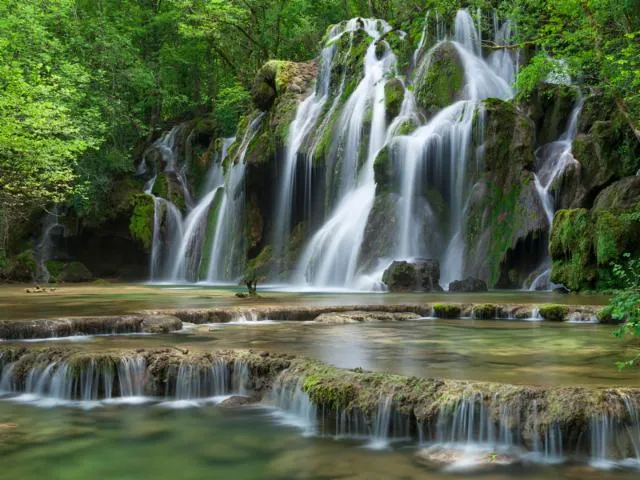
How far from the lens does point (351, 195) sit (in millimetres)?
24859

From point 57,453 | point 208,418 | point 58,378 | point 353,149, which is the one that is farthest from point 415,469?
point 353,149

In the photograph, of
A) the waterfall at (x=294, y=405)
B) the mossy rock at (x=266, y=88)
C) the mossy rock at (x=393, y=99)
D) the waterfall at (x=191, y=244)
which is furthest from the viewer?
the mossy rock at (x=266, y=88)

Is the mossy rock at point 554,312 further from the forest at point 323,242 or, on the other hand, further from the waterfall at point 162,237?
the waterfall at point 162,237

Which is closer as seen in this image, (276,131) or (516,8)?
(516,8)

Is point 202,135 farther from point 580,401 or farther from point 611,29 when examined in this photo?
point 580,401

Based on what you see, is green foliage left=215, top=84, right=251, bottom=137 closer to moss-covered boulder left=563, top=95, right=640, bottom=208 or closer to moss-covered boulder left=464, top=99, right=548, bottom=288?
moss-covered boulder left=464, top=99, right=548, bottom=288

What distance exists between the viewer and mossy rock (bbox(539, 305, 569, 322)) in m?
11.7

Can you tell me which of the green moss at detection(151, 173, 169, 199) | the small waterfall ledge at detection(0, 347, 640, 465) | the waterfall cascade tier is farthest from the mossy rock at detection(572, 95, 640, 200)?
the green moss at detection(151, 173, 169, 199)

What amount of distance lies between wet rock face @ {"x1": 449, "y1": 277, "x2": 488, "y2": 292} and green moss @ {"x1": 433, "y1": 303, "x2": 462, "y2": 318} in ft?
A: 19.4

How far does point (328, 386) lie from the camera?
6.44 m

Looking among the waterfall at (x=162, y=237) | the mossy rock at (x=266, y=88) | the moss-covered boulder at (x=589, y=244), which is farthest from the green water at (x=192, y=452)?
the mossy rock at (x=266, y=88)

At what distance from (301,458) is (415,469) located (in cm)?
98

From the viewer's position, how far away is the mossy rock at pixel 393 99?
82.5 ft

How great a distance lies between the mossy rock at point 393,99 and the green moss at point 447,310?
13.7 metres
